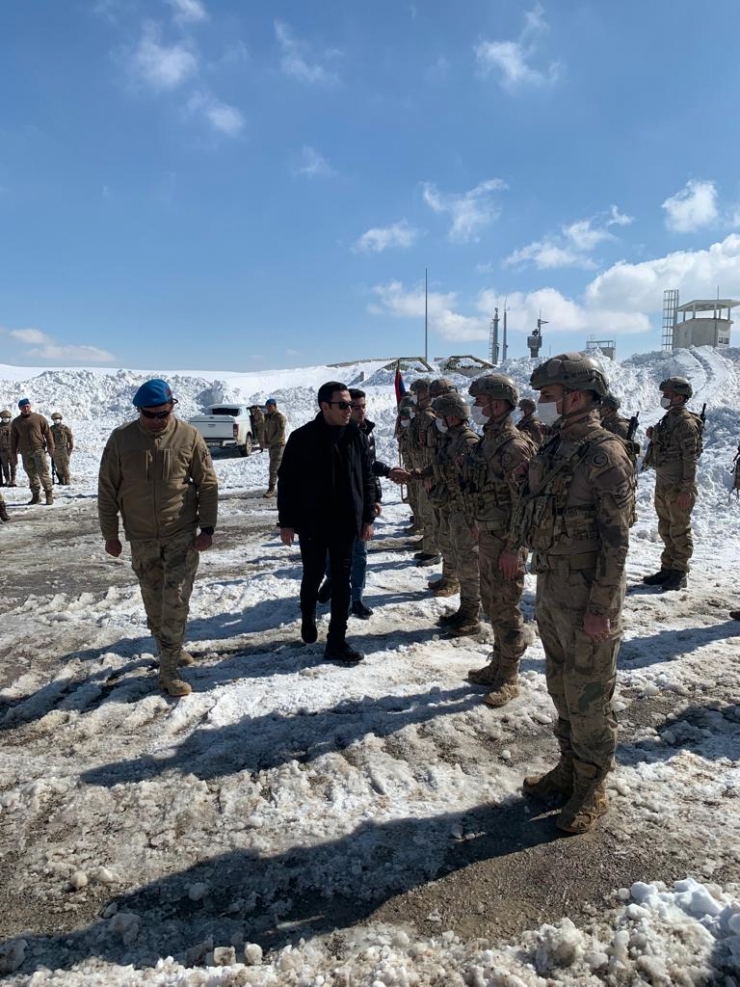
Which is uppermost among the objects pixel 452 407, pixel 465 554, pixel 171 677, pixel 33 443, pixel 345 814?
pixel 452 407

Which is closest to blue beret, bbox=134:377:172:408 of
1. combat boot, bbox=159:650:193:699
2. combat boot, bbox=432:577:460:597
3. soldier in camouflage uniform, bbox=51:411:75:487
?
combat boot, bbox=159:650:193:699

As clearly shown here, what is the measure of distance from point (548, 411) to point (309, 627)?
294 cm

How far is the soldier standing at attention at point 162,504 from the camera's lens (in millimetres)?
4184

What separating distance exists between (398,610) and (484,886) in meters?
3.62

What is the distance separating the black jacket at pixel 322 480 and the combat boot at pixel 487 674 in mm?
1398

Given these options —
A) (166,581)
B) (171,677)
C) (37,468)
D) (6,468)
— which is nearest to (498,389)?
(166,581)

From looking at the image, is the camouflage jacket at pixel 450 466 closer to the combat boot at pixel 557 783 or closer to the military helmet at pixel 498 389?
the military helmet at pixel 498 389

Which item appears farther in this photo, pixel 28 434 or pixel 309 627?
pixel 28 434

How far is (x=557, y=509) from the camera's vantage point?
2992 mm

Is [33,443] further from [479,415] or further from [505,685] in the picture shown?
[505,685]

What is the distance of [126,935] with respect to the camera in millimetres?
2416

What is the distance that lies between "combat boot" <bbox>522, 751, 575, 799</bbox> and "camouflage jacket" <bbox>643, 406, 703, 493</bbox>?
4563 millimetres

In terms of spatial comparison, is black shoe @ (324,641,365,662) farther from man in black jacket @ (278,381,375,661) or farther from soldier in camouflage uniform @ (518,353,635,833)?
soldier in camouflage uniform @ (518,353,635,833)

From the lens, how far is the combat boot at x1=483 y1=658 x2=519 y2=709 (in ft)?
13.9
